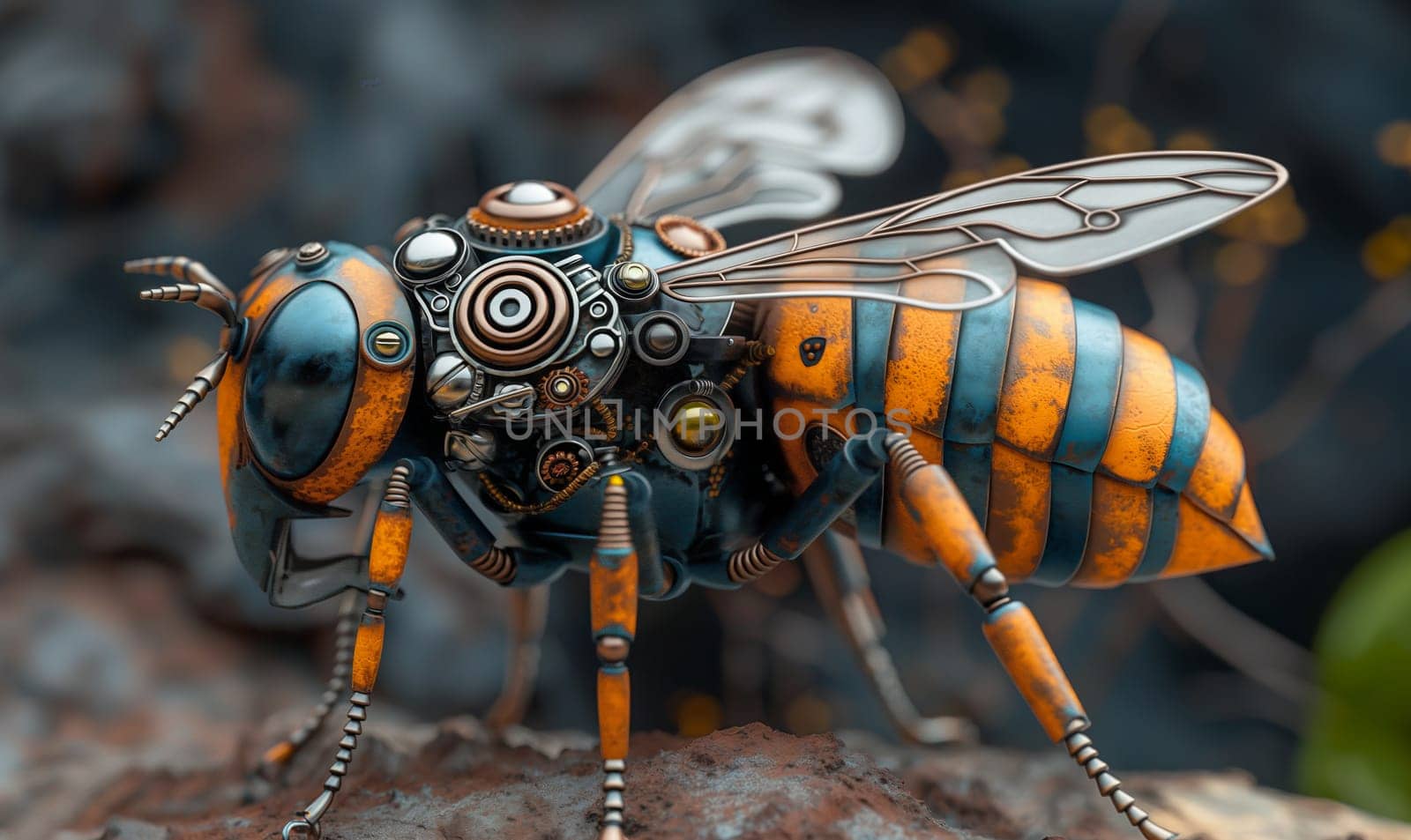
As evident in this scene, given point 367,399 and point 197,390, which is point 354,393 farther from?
point 197,390

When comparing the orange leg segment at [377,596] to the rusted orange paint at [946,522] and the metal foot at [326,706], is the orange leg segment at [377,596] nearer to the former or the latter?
the metal foot at [326,706]

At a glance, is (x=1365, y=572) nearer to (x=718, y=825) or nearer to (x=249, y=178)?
(x=718, y=825)

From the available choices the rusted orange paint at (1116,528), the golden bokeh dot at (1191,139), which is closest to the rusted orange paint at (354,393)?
the rusted orange paint at (1116,528)

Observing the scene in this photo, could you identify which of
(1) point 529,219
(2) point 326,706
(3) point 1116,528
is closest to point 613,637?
(1) point 529,219

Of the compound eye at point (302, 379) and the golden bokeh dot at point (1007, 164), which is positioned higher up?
the golden bokeh dot at point (1007, 164)

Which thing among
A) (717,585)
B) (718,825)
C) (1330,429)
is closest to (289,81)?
(717,585)

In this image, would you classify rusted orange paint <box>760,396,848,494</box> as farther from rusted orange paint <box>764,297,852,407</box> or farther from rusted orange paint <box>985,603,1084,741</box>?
rusted orange paint <box>985,603,1084,741</box>
